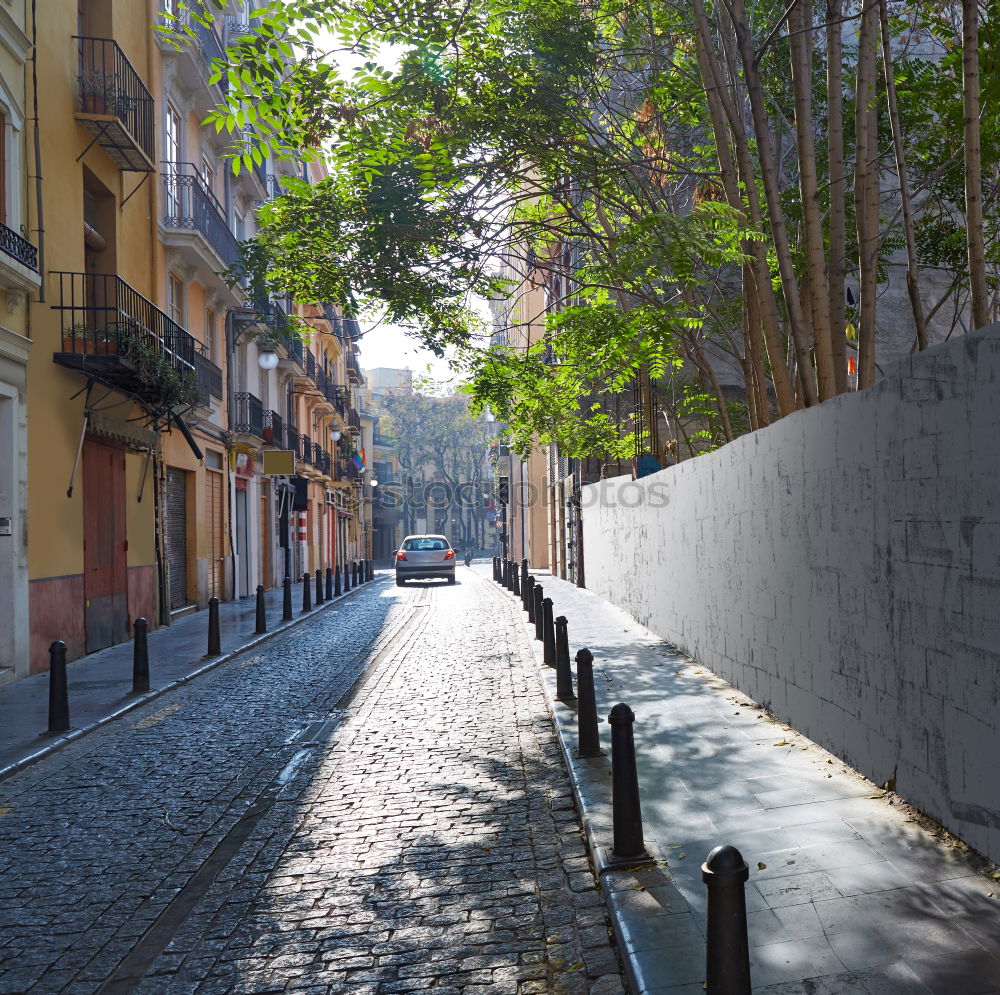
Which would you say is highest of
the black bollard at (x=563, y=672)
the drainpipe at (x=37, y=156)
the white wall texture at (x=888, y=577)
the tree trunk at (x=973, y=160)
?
the drainpipe at (x=37, y=156)

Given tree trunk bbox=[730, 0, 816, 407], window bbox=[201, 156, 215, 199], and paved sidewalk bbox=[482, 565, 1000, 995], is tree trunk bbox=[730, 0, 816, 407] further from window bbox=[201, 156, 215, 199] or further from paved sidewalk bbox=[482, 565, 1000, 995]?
window bbox=[201, 156, 215, 199]

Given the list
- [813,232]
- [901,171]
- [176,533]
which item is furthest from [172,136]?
[901,171]

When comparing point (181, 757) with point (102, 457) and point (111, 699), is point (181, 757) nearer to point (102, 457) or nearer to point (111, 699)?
point (111, 699)

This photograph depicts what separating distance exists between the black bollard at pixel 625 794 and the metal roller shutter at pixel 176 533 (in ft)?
49.7

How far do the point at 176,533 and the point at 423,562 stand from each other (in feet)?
41.5

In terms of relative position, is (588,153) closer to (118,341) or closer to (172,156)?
(118,341)

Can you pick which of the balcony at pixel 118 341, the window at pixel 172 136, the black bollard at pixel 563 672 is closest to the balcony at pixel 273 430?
the window at pixel 172 136

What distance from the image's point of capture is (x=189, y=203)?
63.6 feet

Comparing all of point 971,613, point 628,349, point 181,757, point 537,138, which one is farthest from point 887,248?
point 181,757

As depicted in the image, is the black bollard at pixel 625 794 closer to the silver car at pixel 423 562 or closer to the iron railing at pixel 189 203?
the iron railing at pixel 189 203

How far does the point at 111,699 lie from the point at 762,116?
7664mm

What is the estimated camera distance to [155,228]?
1730 centimetres

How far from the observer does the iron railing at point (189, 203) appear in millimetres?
18688

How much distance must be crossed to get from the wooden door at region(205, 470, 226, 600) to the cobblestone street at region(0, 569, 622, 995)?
13144 millimetres
